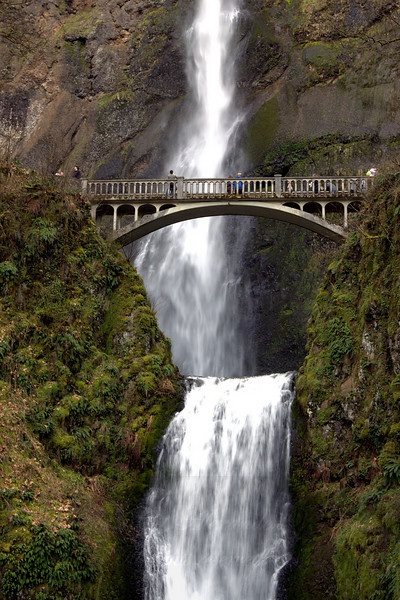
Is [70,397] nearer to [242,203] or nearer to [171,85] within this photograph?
[242,203]

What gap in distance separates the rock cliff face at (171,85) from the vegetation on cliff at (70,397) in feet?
37.9

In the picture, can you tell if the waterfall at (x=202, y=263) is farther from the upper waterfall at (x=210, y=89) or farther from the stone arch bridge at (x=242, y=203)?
the stone arch bridge at (x=242, y=203)

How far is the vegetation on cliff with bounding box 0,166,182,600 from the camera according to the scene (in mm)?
15641

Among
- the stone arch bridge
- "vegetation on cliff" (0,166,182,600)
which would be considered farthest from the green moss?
"vegetation on cliff" (0,166,182,600)

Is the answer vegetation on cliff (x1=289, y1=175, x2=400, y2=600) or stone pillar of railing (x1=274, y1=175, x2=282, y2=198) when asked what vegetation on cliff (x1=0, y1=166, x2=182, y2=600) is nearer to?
vegetation on cliff (x1=289, y1=175, x2=400, y2=600)

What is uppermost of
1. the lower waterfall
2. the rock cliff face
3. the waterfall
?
the rock cliff face

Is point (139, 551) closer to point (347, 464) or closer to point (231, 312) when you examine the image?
point (347, 464)

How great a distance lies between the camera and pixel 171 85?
142 feet

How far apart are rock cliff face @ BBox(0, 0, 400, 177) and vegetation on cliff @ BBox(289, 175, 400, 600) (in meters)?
15.4

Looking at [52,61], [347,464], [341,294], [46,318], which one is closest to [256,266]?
[341,294]

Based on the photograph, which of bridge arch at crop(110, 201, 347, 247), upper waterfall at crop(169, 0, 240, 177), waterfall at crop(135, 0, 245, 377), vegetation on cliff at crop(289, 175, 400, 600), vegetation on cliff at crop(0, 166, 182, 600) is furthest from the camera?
upper waterfall at crop(169, 0, 240, 177)

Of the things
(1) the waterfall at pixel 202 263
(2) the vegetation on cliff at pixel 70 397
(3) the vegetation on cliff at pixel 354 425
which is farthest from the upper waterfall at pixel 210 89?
(3) the vegetation on cliff at pixel 354 425

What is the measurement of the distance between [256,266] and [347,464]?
17118mm

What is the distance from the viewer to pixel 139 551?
17.5 m
